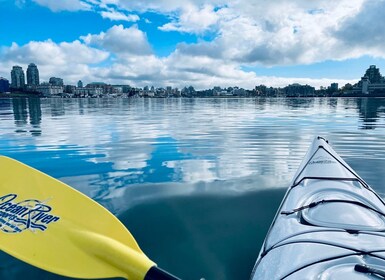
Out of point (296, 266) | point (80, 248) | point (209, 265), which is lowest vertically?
point (209, 265)

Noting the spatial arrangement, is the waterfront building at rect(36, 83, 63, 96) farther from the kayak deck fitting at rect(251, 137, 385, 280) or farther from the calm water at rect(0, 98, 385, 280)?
the kayak deck fitting at rect(251, 137, 385, 280)

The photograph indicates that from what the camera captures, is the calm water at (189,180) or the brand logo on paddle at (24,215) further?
the calm water at (189,180)

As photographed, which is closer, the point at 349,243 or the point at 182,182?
the point at 349,243

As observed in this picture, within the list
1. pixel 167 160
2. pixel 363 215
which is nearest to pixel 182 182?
pixel 167 160

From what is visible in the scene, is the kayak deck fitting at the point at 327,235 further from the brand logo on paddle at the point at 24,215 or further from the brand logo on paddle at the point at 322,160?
the brand logo on paddle at the point at 24,215

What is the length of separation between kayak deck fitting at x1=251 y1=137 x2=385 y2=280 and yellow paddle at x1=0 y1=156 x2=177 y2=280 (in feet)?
3.56

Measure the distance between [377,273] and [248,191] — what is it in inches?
149

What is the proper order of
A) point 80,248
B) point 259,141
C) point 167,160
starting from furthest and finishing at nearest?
point 259,141 < point 167,160 < point 80,248

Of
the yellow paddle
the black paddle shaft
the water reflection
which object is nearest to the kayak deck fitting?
the black paddle shaft

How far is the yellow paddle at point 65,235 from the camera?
2.84 meters

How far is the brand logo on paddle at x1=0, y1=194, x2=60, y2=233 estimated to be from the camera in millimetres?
3330

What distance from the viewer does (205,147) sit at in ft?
33.9

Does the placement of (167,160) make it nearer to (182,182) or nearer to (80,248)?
(182,182)

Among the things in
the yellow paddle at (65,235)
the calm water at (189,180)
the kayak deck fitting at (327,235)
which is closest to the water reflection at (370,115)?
the calm water at (189,180)
